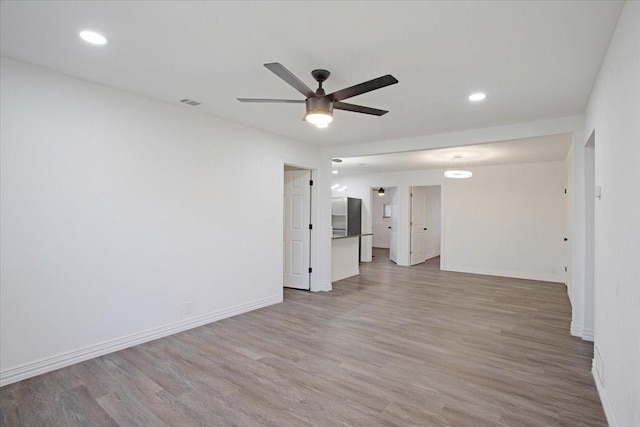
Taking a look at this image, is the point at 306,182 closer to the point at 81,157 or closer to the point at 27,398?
the point at 81,157

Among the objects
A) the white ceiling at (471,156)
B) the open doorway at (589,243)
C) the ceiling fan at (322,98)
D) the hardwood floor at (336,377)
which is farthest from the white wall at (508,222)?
the ceiling fan at (322,98)

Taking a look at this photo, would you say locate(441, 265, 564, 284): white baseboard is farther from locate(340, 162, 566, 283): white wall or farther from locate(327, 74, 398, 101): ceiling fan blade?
locate(327, 74, 398, 101): ceiling fan blade

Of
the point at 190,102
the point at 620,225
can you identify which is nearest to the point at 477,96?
the point at 620,225

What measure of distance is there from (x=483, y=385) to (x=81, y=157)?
156 inches

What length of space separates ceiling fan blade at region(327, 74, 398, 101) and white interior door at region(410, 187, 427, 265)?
6791 mm

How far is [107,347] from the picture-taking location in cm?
312

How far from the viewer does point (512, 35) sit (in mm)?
2156

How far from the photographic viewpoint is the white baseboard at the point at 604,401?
2.04m

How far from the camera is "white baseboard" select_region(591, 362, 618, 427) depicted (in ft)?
6.68

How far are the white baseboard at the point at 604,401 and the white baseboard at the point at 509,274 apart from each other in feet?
15.3

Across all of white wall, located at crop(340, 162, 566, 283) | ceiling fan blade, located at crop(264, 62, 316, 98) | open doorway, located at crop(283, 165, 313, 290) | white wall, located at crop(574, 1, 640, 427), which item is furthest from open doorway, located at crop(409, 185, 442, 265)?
ceiling fan blade, located at crop(264, 62, 316, 98)

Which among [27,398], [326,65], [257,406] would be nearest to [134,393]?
[27,398]

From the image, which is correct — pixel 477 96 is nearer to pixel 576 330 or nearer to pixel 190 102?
pixel 576 330

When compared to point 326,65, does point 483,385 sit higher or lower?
lower
